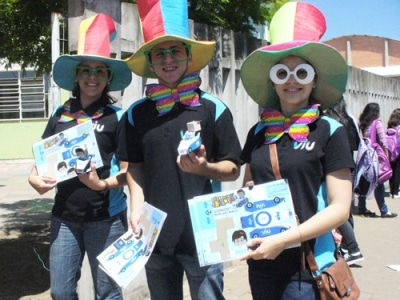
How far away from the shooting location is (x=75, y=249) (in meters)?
3.38

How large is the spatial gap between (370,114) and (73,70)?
655cm

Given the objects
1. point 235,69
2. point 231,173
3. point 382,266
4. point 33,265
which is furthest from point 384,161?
point 231,173

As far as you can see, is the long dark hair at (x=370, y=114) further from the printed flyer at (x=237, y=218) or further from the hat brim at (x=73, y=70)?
the printed flyer at (x=237, y=218)

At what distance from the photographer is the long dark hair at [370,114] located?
347 inches

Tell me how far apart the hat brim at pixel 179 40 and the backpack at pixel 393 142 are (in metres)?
8.38

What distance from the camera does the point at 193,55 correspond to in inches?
116

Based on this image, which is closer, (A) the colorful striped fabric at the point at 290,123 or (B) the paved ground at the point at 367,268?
(A) the colorful striped fabric at the point at 290,123

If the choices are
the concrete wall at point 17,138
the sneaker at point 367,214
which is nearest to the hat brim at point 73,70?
the sneaker at point 367,214

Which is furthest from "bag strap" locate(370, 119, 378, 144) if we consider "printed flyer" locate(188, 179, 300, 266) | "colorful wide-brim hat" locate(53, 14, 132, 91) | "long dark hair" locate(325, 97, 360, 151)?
"printed flyer" locate(188, 179, 300, 266)

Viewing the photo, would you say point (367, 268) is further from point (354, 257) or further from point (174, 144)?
point (174, 144)

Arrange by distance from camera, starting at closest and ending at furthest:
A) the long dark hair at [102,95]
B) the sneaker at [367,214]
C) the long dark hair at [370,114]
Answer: the long dark hair at [102,95] → the long dark hair at [370,114] → the sneaker at [367,214]

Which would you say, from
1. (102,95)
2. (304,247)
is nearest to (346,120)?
(102,95)

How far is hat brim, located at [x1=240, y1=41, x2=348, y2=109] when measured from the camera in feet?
8.16

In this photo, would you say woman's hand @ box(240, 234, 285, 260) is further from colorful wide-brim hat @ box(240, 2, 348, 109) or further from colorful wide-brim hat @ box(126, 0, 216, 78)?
colorful wide-brim hat @ box(126, 0, 216, 78)
